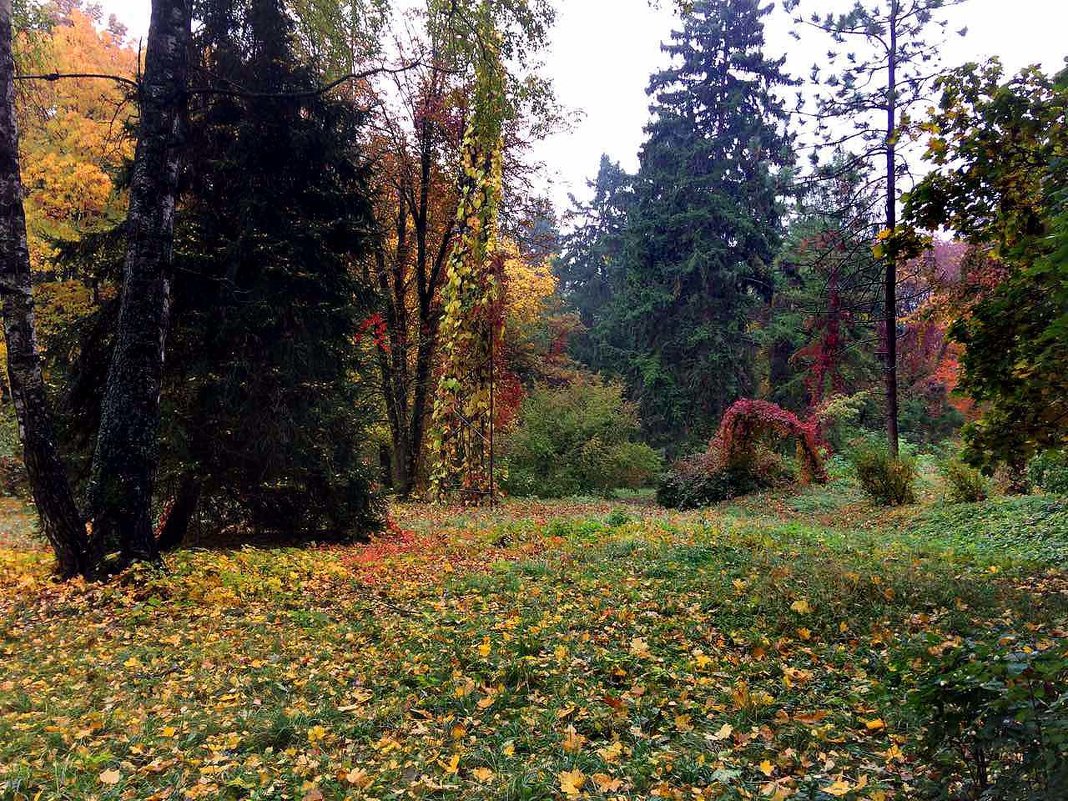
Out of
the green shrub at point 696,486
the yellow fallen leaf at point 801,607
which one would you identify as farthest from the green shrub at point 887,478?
the yellow fallen leaf at point 801,607

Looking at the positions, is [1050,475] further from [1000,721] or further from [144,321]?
[144,321]

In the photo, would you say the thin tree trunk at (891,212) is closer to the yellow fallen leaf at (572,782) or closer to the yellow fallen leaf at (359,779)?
the yellow fallen leaf at (572,782)

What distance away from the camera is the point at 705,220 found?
23828mm

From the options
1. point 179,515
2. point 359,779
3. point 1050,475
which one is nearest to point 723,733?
point 359,779

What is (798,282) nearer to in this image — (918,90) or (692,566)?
(918,90)

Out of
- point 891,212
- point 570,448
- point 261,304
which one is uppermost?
point 891,212

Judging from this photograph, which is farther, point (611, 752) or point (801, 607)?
point (801, 607)

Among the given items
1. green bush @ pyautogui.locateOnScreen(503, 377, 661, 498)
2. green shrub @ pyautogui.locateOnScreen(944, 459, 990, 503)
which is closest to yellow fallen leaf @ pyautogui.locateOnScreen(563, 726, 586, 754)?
green shrub @ pyautogui.locateOnScreen(944, 459, 990, 503)

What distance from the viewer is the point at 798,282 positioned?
79.8ft

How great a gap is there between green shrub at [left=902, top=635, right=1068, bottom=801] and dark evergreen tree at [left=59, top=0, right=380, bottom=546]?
6714 mm

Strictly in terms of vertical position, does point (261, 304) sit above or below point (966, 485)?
above

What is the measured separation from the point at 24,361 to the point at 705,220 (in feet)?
73.2

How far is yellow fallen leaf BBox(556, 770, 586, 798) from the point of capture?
8.43 ft

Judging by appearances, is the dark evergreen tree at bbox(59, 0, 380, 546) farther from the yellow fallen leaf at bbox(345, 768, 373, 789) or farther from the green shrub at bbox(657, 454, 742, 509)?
the green shrub at bbox(657, 454, 742, 509)
